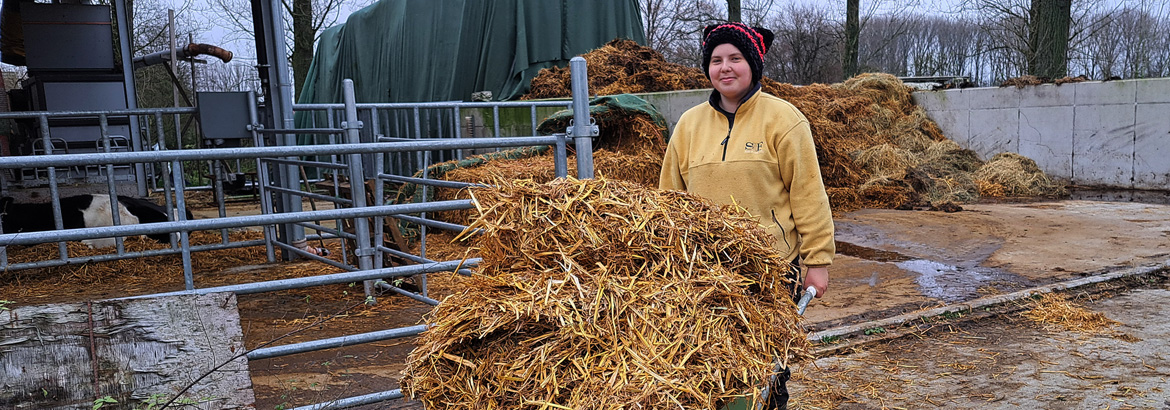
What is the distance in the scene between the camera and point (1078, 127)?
12516 millimetres

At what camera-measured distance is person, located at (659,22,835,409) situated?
2.68m

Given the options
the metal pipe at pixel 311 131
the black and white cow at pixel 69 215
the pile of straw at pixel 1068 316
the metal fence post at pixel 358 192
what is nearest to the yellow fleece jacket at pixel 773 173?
the pile of straw at pixel 1068 316

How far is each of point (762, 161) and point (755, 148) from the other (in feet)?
0.17

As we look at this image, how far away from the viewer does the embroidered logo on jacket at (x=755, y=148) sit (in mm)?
2707

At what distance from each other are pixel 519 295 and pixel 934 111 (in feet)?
46.3

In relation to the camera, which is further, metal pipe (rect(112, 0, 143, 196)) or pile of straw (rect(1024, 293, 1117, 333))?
metal pipe (rect(112, 0, 143, 196))

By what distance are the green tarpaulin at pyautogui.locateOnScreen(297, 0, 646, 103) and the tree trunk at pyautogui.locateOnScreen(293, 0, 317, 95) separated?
1.85 m

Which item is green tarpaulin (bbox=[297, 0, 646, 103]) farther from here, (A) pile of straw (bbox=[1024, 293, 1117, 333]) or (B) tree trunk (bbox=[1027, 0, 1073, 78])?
(A) pile of straw (bbox=[1024, 293, 1117, 333])

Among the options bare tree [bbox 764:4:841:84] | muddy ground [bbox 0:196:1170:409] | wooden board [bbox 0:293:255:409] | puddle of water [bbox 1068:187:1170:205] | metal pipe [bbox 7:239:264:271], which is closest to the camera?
wooden board [bbox 0:293:255:409]

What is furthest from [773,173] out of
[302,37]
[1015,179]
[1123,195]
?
[302,37]

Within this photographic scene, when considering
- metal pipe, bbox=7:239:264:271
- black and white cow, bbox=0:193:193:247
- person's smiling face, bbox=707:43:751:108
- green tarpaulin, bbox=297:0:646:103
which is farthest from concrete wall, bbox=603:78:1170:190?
person's smiling face, bbox=707:43:751:108

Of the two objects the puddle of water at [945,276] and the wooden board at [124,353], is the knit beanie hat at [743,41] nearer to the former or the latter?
the wooden board at [124,353]

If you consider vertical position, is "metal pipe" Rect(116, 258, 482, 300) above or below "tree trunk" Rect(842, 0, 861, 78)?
below

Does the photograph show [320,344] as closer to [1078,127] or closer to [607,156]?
[607,156]
